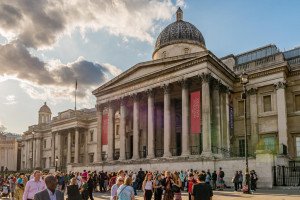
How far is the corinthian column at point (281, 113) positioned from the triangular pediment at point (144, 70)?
28.0ft

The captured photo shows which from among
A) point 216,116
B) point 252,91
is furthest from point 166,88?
point 252,91

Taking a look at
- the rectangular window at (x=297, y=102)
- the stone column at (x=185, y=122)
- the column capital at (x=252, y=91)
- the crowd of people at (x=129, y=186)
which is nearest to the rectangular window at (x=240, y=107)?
the column capital at (x=252, y=91)

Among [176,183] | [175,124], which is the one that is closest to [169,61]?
[175,124]

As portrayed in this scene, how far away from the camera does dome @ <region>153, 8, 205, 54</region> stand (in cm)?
4403

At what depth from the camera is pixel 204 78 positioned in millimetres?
32438

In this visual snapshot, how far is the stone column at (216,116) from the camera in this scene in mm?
33469

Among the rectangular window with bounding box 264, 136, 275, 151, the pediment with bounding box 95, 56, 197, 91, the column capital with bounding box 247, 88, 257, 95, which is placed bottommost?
the rectangular window with bounding box 264, 136, 275, 151

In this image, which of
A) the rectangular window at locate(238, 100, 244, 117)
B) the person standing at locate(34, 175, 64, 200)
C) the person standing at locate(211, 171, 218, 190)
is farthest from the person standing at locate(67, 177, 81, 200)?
the rectangular window at locate(238, 100, 244, 117)

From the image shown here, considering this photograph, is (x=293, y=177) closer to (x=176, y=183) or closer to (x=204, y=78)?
(x=204, y=78)

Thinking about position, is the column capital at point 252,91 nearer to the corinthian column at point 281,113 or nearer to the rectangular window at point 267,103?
the rectangular window at point 267,103

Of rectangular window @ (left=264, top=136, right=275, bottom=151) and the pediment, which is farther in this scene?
the pediment

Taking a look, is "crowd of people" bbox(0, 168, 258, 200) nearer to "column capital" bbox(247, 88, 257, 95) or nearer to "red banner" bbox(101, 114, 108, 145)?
"column capital" bbox(247, 88, 257, 95)

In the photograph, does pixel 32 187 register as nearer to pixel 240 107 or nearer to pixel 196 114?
pixel 196 114

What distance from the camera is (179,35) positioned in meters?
44.2
